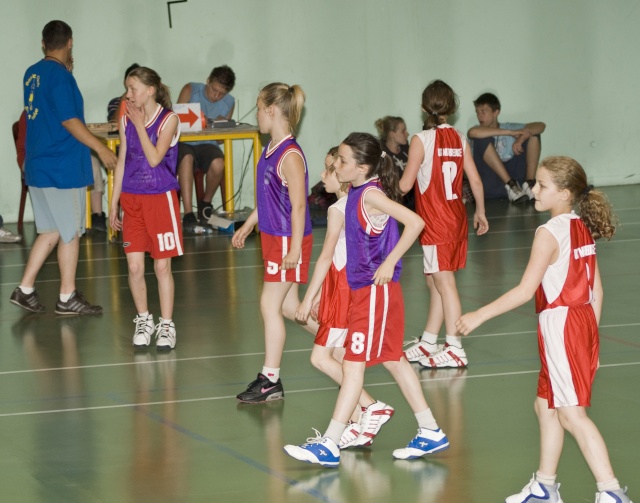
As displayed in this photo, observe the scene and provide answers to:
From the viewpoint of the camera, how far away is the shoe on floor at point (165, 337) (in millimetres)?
6914

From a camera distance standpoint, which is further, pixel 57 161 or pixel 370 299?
pixel 57 161

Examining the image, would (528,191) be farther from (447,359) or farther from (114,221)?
(114,221)

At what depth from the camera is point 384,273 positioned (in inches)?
182

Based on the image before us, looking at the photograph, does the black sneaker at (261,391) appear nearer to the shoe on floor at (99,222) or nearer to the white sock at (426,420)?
the white sock at (426,420)

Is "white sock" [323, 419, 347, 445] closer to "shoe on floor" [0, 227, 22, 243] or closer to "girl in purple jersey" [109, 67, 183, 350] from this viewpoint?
"girl in purple jersey" [109, 67, 183, 350]

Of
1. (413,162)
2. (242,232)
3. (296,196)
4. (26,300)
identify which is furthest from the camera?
(26,300)

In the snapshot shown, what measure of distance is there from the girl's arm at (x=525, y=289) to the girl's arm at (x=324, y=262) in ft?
3.12

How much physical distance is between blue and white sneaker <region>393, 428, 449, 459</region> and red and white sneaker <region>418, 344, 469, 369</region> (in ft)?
5.15

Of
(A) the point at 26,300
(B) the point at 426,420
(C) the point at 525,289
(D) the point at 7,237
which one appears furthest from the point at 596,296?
(D) the point at 7,237

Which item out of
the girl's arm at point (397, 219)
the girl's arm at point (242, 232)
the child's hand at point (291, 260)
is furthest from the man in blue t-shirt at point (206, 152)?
the girl's arm at point (397, 219)

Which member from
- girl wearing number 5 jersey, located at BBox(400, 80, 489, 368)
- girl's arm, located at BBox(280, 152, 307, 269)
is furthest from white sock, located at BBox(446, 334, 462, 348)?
girl's arm, located at BBox(280, 152, 307, 269)

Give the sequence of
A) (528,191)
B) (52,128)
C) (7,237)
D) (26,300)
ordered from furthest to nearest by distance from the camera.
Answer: (528,191)
(7,237)
(26,300)
(52,128)

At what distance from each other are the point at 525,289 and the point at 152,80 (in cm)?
343

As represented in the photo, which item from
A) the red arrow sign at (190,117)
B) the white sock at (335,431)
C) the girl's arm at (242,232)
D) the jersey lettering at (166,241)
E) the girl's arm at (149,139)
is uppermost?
the red arrow sign at (190,117)
